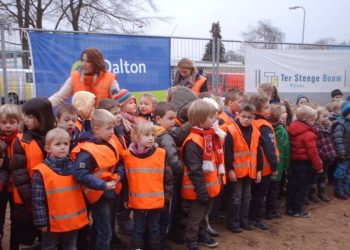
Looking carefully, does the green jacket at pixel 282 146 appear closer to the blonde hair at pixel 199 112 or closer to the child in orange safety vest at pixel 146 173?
the blonde hair at pixel 199 112

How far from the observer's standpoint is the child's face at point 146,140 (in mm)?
3371

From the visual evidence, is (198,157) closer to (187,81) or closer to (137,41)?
(187,81)

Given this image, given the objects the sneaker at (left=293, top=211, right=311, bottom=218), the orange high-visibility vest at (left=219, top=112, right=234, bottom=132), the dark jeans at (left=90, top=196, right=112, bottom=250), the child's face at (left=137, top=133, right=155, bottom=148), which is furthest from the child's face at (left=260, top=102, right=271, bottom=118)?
the dark jeans at (left=90, top=196, right=112, bottom=250)

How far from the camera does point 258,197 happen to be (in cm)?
484

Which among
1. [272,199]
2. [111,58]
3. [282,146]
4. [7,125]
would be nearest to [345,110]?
[282,146]

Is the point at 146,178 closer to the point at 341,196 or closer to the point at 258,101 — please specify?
the point at 258,101

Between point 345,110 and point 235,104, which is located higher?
point 235,104

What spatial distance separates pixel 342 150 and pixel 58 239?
14.7ft

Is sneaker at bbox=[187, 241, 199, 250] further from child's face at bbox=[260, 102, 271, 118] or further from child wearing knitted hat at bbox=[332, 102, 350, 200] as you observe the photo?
child wearing knitted hat at bbox=[332, 102, 350, 200]

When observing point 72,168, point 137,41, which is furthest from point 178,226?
point 137,41

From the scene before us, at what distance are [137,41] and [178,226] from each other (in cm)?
362

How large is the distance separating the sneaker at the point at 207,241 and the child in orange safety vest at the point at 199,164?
249mm

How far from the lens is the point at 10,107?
346cm

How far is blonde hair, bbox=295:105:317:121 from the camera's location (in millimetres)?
5102
